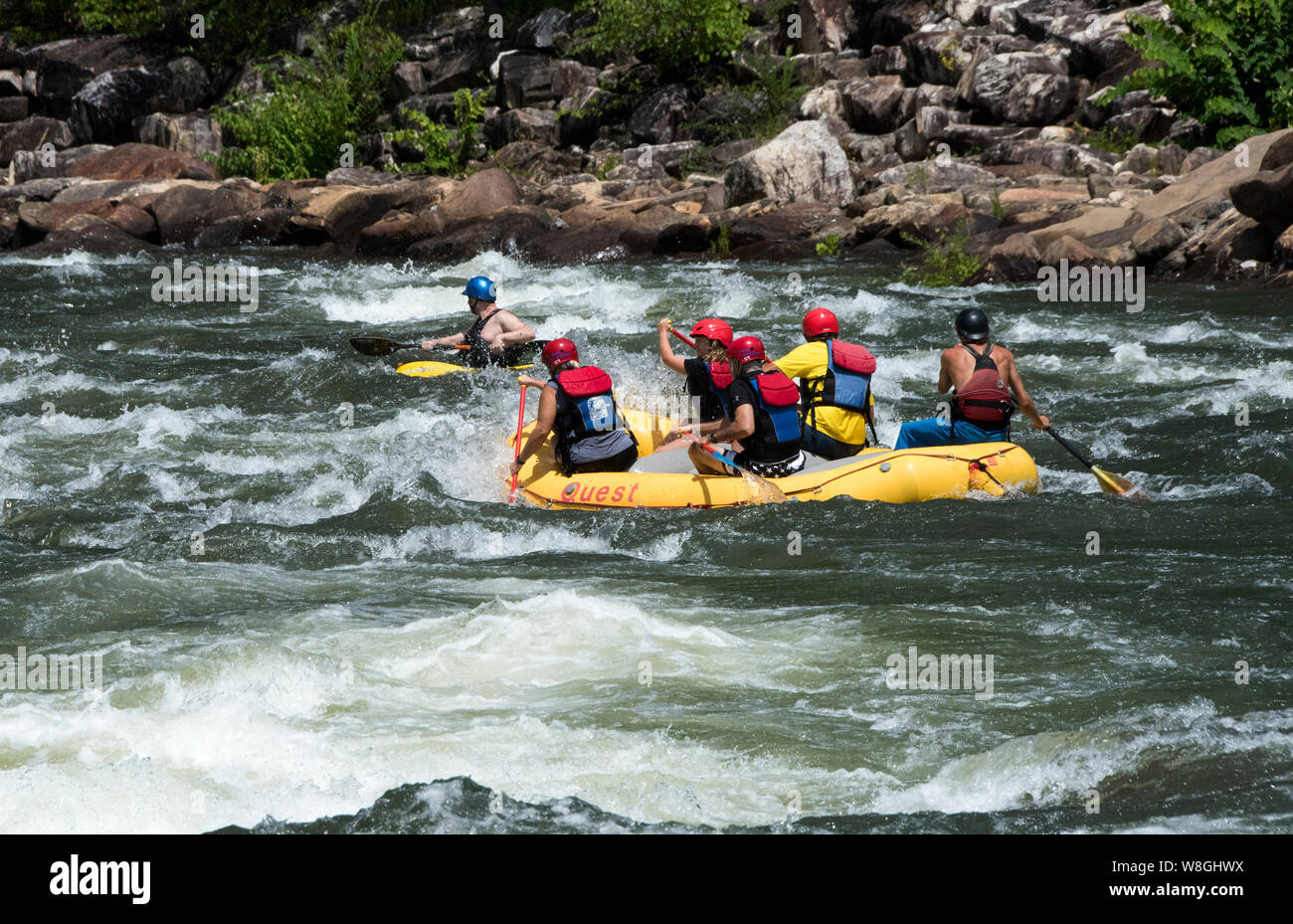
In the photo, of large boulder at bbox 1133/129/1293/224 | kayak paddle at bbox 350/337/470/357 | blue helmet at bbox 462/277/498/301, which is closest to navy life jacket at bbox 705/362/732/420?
blue helmet at bbox 462/277/498/301

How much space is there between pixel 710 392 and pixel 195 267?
11836 millimetres

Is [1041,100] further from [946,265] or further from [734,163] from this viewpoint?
[946,265]

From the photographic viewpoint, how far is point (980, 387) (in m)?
7.58

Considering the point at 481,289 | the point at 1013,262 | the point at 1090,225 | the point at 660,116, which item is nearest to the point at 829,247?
the point at 1013,262

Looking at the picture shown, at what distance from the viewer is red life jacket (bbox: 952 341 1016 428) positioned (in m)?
7.58

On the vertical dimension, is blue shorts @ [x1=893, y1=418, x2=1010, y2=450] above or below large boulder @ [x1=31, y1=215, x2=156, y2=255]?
below

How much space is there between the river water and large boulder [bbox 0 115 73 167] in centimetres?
1972

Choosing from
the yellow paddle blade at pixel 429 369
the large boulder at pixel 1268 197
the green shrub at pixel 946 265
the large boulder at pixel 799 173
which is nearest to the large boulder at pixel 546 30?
the large boulder at pixel 799 173

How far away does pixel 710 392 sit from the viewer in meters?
7.53

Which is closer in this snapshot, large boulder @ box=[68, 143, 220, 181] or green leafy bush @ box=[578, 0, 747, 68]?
large boulder @ box=[68, 143, 220, 181]

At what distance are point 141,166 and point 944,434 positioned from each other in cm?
1920

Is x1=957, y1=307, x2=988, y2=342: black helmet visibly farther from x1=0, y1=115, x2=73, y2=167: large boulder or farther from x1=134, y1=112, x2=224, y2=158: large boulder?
x1=0, y1=115, x2=73, y2=167: large boulder
